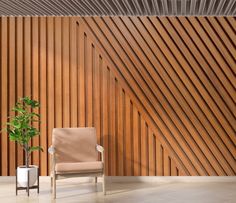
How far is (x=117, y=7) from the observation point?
4.79 m

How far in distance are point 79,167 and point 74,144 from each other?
70 centimetres

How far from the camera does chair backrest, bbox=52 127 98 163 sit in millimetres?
6250

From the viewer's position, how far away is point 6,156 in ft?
22.6

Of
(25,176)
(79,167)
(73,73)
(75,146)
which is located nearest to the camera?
(79,167)

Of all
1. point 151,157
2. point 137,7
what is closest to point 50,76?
point 151,157

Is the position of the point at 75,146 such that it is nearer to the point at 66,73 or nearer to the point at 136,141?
the point at 136,141

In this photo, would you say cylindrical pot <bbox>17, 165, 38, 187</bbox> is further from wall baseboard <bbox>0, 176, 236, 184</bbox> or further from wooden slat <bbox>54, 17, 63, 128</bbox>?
wooden slat <bbox>54, 17, 63, 128</bbox>

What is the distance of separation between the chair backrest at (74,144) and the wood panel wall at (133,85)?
1.64 ft

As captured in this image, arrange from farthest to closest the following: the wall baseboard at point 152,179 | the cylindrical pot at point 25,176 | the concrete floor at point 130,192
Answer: the wall baseboard at point 152,179 → the cylindrical pot at point 25,176 → the concrete floor at point 130,192

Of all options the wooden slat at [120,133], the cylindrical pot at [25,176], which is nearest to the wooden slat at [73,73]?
the wooden slat at [120,133]

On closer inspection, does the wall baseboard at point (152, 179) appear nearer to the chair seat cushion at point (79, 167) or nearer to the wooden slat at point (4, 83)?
the wooden slat at point (4, 83)

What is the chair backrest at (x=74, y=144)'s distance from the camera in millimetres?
6250

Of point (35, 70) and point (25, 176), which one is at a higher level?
point (35, 70)

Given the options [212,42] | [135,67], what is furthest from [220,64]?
[135,67]
